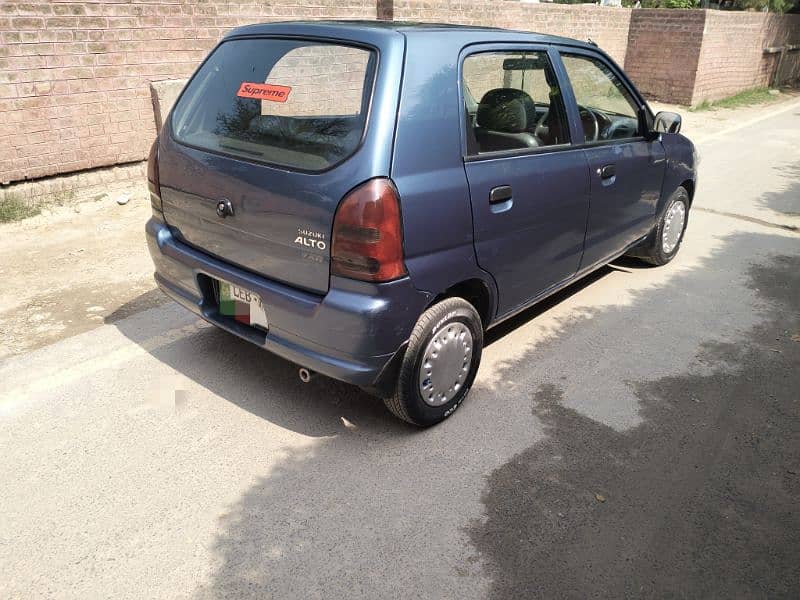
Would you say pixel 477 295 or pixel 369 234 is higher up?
pixel 369 234

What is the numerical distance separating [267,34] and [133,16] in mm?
4061

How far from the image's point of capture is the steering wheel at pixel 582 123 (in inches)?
151

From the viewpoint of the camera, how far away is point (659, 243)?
5.51 m

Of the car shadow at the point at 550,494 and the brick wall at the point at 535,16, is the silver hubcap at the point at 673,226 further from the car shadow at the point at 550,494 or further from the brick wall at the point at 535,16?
the brick wall at the point at 535,16

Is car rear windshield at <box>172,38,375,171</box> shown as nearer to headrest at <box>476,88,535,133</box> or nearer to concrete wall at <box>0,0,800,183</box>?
headrest at <box>476,88,535,133</box>

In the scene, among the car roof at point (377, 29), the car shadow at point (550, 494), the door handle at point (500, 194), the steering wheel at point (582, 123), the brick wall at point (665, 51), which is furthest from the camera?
the brick wall at point (665, 51)

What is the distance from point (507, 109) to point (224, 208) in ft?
5.28

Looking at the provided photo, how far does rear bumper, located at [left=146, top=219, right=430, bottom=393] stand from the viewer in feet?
9.37

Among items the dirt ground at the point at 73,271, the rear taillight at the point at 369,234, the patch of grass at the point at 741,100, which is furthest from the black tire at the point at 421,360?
the patch of grass at the point at 741,100

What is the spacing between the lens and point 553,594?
2.46 metres

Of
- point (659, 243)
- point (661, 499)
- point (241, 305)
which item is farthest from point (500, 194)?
point (659, 243)

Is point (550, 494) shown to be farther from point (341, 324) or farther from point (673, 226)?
point (673, 226)

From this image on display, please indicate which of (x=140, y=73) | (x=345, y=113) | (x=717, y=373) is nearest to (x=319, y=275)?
(x=345, y=113)

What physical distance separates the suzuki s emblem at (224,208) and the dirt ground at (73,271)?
1.69 m
